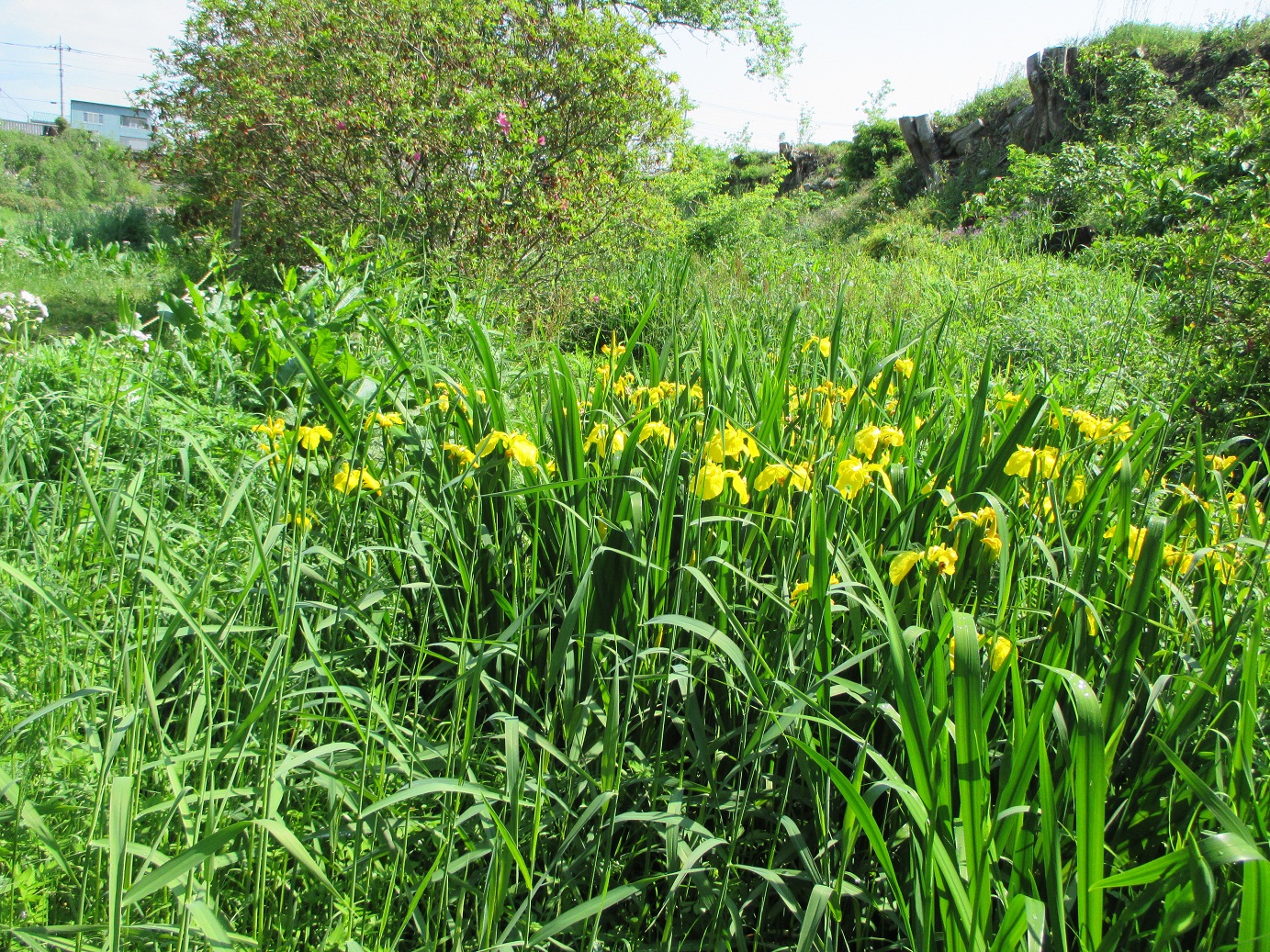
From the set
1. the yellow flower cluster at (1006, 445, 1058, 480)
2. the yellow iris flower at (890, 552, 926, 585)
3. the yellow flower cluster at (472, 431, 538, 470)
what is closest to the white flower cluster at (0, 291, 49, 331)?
the yellow flower cluster at (472, 431, 538, 470)

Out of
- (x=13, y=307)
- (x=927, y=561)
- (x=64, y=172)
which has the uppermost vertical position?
(x=64, y=172)

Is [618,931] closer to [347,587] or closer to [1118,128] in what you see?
[347,587]

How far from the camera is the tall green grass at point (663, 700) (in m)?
0.92

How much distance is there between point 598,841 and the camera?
1054 mm

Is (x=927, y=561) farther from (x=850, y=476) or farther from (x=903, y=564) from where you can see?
(x=850, y=476)

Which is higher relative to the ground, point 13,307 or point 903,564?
point 13,307

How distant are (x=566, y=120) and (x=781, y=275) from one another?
77.9 inches

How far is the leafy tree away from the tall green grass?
3.81 m

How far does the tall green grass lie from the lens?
92cm

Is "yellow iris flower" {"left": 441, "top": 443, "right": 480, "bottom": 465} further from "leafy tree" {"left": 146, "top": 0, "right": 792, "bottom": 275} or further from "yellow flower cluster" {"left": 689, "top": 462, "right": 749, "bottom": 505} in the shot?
"leafy tree" {"left": 146, "top": 0, "right": 792, "bottom": 275}

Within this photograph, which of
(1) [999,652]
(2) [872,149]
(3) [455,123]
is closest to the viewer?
(1) [999,652]

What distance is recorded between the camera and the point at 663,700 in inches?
45.8

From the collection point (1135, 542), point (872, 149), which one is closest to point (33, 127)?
point (872, 149)

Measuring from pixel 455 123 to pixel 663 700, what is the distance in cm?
499
